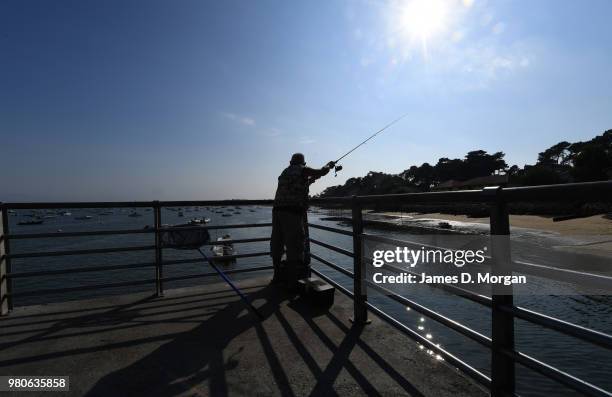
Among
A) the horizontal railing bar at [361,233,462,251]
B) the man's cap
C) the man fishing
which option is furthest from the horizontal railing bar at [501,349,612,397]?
the man's cap

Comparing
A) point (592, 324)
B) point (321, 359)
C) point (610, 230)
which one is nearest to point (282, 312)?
point (321, 359)

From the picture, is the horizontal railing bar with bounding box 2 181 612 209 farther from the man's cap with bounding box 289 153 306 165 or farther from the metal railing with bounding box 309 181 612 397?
the man's cap with bounding box 289 153 306 165

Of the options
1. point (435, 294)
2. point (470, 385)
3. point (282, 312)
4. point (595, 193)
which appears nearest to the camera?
point (595, 193)

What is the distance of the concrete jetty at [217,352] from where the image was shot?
2469 mm

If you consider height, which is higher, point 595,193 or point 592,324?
point 595,193

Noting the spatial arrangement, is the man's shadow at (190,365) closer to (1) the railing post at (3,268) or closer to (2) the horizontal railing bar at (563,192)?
(2) the horizontal railing bar at (563,192)

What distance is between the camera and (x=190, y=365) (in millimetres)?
2783

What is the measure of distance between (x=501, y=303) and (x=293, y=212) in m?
2.95

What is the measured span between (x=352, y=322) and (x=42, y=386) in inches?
107

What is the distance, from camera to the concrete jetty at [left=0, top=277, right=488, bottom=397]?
2.47 meters

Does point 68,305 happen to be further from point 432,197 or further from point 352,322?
point 432,197

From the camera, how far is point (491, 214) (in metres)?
2.00

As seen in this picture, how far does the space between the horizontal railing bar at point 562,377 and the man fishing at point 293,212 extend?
9.66 ft

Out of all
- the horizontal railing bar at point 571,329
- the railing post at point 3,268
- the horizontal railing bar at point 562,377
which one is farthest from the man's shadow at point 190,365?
the railing post at point 3,268
